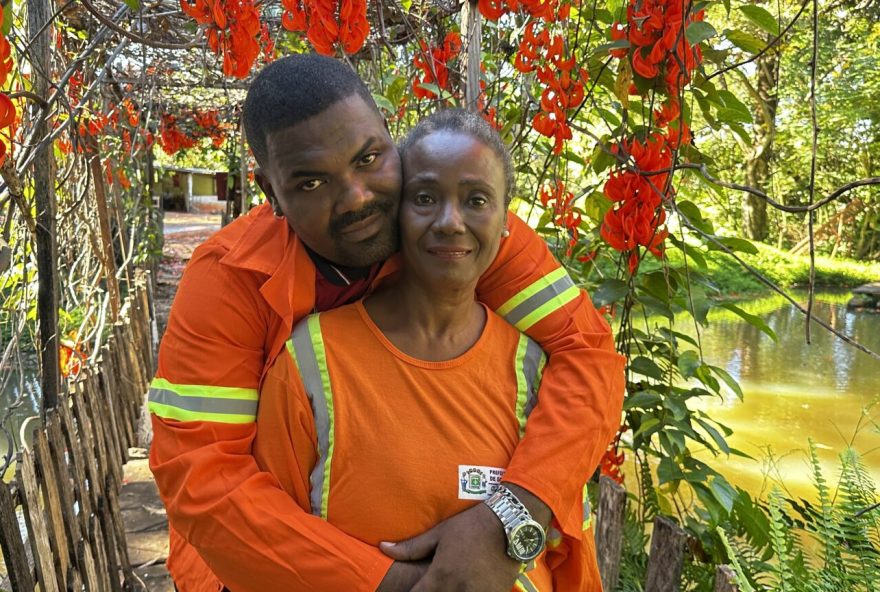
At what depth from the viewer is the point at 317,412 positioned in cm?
111

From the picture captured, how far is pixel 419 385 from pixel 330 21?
107cm

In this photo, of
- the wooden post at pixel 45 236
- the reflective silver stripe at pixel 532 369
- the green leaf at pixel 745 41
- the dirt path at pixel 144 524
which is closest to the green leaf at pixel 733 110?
the green leaf at pixel 745 41

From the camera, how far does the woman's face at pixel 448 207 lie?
1157mm

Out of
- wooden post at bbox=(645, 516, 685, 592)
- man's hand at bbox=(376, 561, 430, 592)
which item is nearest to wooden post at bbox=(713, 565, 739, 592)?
wooden post at bbox=(645, 516, 685, 592)

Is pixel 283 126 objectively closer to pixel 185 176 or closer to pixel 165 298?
pixel 165 298

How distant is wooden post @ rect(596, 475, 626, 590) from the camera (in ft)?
6.60

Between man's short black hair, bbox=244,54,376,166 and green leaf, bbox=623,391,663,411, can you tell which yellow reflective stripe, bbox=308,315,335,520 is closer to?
man's short black hair, bbox=244,54,376,166

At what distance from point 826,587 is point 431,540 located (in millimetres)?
1106

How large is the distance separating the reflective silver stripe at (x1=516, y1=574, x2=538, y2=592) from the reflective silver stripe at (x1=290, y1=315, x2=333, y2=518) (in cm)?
35

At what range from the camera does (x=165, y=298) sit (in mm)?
9961

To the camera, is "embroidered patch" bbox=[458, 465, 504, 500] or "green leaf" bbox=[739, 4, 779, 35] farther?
"green leaf" bbox=[739, 4, 779, 35]

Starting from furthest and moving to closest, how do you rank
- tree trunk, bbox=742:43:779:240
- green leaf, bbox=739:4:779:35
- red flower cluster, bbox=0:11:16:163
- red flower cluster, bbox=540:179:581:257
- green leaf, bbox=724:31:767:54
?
tree trunk, bbox=742:43:779:240 < red flower cluster, bbox=540:179:581:257 < green leaf, bbox=724:31:767:54 < green leaf, bbox=739:4:779:35 < red flower cluster, bbox=0:11:16:163

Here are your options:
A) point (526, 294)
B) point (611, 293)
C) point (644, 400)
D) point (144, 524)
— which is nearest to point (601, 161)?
point (611, 293)

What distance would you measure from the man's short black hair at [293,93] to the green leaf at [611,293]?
3.23ft
